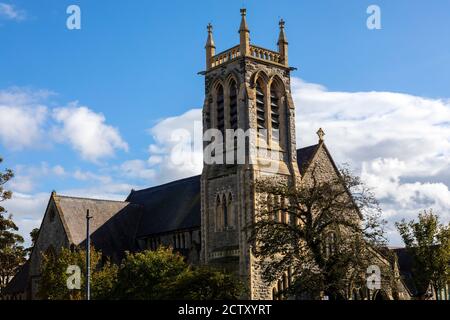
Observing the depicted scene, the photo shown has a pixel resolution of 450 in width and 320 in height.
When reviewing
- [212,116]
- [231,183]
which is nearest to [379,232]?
[231,183]

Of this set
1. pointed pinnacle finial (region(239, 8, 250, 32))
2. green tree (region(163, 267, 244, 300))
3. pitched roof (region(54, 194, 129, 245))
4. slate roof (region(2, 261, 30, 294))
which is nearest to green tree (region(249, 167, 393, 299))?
green tree (region(163, 267, 244, 300))

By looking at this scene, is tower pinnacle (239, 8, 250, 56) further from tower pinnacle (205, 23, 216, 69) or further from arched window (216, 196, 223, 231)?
arched window (216, 196, 223, 231)

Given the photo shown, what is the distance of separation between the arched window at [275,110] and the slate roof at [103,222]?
58.2ft

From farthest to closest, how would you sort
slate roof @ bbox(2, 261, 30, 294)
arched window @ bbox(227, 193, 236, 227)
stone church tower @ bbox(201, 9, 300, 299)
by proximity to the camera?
slate roof @ bbox(2, 261, 30, 294) → arched window @ bbox(227, 193, 236, 227) → stone church tower @ bbox(201, 9, 300, 299)

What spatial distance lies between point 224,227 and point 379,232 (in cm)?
1576

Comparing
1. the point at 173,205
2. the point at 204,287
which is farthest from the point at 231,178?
the point at 204,287

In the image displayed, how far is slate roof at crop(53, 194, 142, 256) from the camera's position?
5812 cm

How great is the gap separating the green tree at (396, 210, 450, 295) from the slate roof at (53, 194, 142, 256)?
23.9m

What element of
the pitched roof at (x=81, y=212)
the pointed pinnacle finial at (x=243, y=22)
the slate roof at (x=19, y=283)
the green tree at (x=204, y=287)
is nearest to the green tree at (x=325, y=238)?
the green tree at (x=204, y=287)

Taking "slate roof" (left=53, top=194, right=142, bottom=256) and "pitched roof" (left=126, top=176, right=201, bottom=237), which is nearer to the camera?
"pitched roof" (left=126, top=176, right=201, bottom=237)

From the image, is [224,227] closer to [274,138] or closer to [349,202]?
[274,138]

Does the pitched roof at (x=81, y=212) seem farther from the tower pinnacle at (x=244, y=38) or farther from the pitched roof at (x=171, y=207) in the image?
the tower pinnacle at (x=244, y=38)

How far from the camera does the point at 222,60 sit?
53969 millimetres
